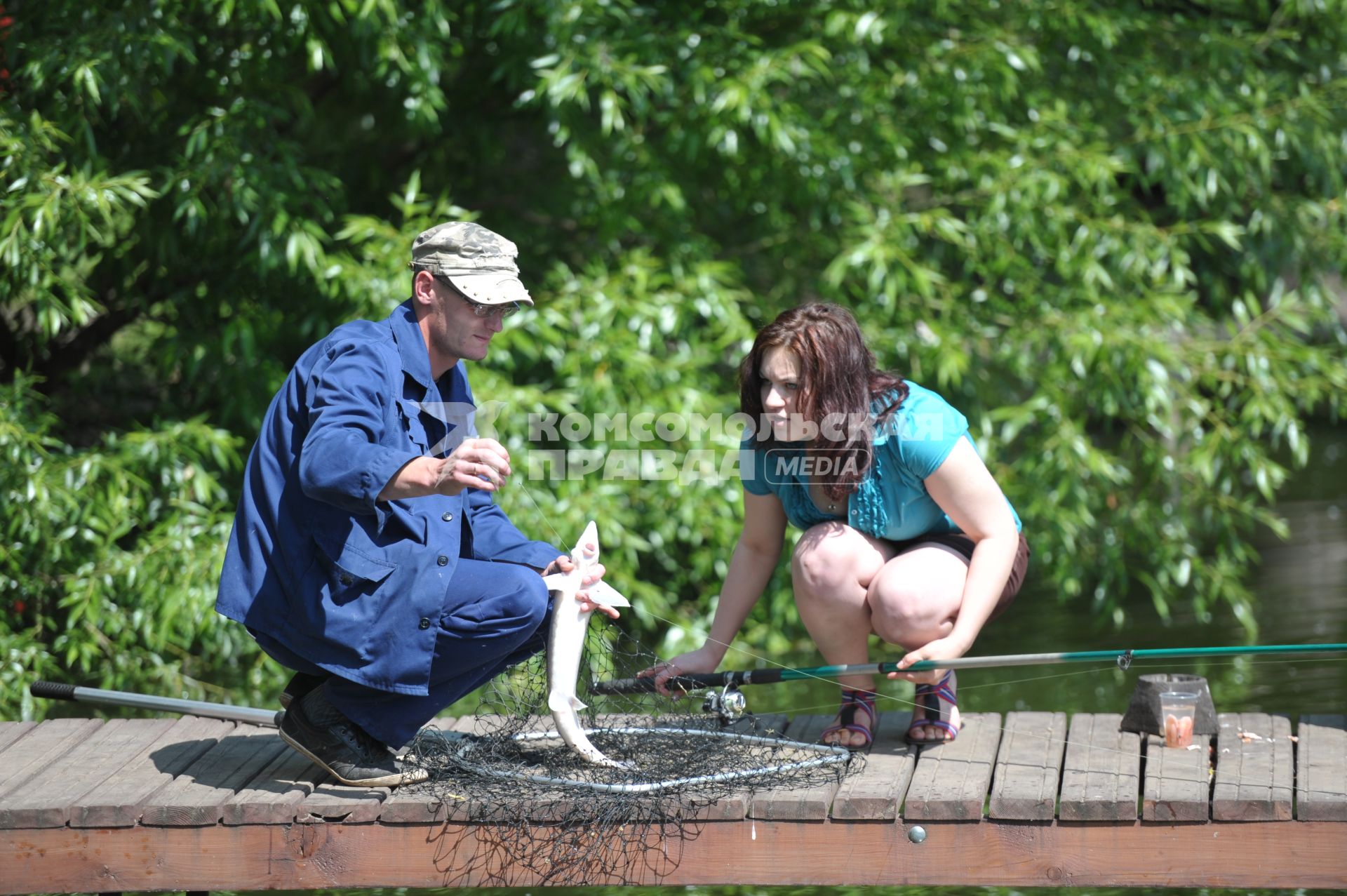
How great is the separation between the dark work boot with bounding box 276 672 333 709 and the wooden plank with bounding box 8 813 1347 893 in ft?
0.86

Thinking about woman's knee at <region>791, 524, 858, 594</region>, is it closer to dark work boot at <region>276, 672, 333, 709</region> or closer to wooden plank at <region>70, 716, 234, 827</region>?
dark work boot at <region>276, 672, 333, 709</region>

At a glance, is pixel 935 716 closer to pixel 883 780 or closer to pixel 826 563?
pixel 883 780

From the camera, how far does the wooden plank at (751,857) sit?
102 inches

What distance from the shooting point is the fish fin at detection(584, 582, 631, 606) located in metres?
2.78

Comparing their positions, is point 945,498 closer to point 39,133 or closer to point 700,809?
point 700,809

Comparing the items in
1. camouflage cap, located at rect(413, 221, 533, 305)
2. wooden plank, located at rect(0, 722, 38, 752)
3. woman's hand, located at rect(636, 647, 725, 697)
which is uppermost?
camouflage cap, located at rect(413, 221, 533, 305)

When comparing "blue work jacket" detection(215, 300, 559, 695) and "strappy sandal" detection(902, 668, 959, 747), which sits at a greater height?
"blue work jacket" detection(215, 300, 559, 695)

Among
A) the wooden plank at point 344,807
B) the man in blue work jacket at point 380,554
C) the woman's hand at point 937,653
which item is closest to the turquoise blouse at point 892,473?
the woman's hand at point 937,653

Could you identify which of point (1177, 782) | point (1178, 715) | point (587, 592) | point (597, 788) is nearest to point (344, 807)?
point (597, 788)

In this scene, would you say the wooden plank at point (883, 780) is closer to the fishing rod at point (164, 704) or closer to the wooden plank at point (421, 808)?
the wooden plank at point (421, 808)

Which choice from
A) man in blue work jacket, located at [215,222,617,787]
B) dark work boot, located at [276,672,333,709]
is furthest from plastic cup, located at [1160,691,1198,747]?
dark work boot, located at [276,672,333,709]

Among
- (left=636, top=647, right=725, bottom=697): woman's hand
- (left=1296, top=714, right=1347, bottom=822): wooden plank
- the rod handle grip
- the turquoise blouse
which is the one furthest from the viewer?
the rod handle grip

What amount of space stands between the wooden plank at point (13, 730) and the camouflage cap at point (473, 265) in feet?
5.52

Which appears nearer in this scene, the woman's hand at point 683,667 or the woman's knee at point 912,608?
the woman's knee at point 912,608
